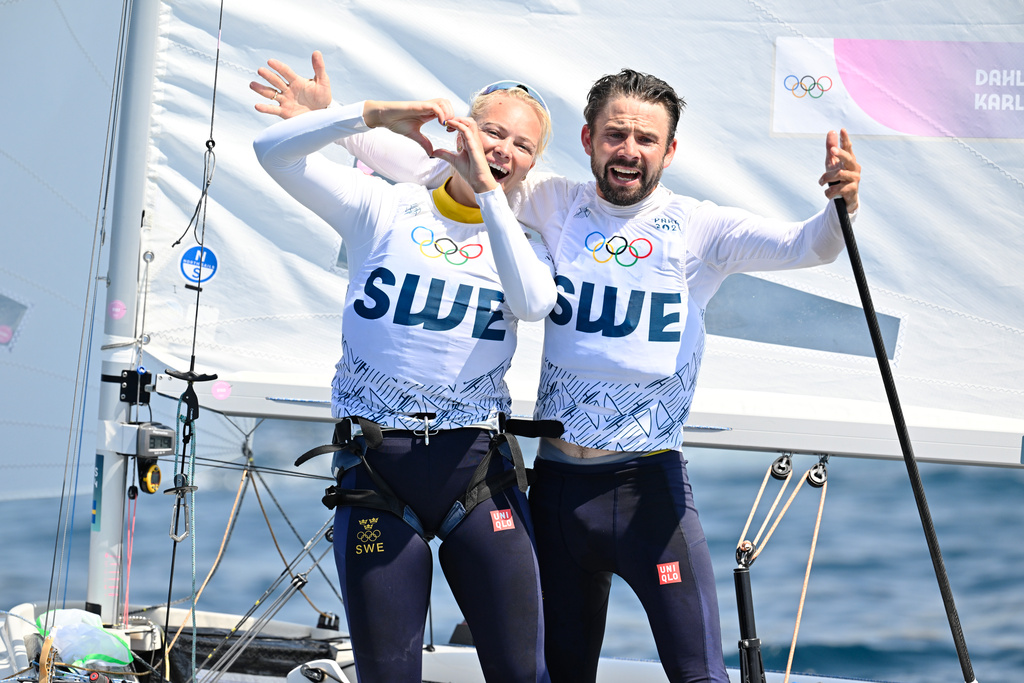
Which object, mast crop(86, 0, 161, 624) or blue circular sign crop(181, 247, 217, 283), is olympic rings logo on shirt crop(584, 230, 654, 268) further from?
mast crop(86, 0, 161, 624)

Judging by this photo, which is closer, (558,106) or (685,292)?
(685,292)

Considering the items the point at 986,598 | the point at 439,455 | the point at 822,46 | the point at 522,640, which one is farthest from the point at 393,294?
the point at 986,598

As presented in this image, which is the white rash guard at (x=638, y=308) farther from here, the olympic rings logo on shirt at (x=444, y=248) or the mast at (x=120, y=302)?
the mast at (x=120, y=302)

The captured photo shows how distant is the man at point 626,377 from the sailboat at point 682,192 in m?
0.57

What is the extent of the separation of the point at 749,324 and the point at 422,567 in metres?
1.14

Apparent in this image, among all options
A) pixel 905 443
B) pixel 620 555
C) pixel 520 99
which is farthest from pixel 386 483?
pixel 905 443

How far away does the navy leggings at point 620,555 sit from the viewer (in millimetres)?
1379

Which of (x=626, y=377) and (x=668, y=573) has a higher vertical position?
(x=626, y=377)

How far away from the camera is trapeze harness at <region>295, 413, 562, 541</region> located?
4.39ft

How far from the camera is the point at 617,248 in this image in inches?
57.7

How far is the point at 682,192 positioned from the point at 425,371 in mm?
1048

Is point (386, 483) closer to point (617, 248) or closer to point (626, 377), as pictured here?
point (626, 377)

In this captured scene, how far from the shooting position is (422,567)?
1.33 meters

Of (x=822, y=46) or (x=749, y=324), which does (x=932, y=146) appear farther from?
(x=749, y=324)
